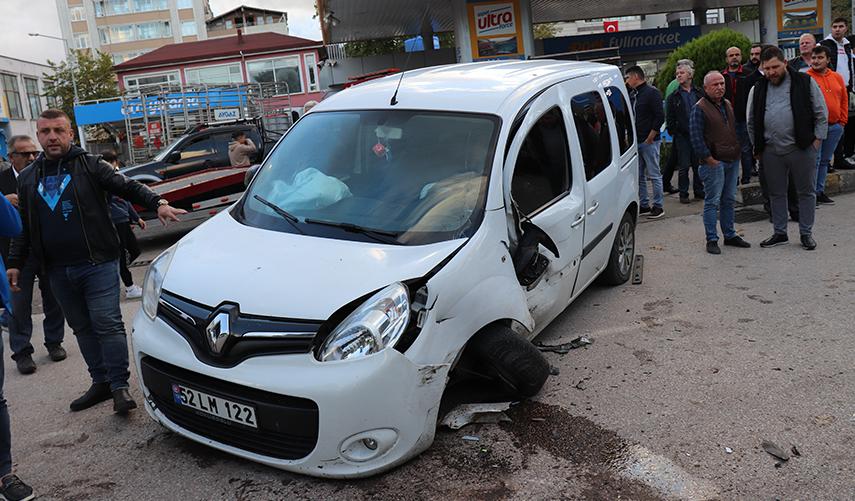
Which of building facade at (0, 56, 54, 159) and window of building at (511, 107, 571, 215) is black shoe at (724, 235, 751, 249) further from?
building facade at (0, 56, 54, 159)

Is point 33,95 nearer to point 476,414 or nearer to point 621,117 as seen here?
point 621,117

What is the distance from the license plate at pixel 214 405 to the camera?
2.95m

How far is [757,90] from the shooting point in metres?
6.90

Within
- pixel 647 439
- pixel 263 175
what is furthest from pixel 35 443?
pixel 647 439

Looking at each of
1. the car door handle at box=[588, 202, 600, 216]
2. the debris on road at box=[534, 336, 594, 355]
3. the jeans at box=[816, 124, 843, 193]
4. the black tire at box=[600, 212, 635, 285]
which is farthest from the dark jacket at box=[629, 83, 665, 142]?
the debris on road at box=[534, 336, 594, 355]

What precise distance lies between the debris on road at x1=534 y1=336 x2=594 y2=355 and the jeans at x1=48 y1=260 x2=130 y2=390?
2.60 meters

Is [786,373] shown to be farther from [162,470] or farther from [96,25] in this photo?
[96,25]

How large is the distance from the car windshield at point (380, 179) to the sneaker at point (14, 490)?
164cm

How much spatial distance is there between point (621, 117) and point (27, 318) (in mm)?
5002

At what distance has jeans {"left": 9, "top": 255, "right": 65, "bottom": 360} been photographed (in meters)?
5.27

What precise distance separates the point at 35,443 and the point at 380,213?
2281 millimetres

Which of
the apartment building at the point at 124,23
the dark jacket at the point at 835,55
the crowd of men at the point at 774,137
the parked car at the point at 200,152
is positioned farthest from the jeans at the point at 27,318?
the apartment building at the point at 124,23

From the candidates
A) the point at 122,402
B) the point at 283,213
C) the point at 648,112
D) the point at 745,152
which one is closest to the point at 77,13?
the point at 648,112

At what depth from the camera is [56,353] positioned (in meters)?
5.41
